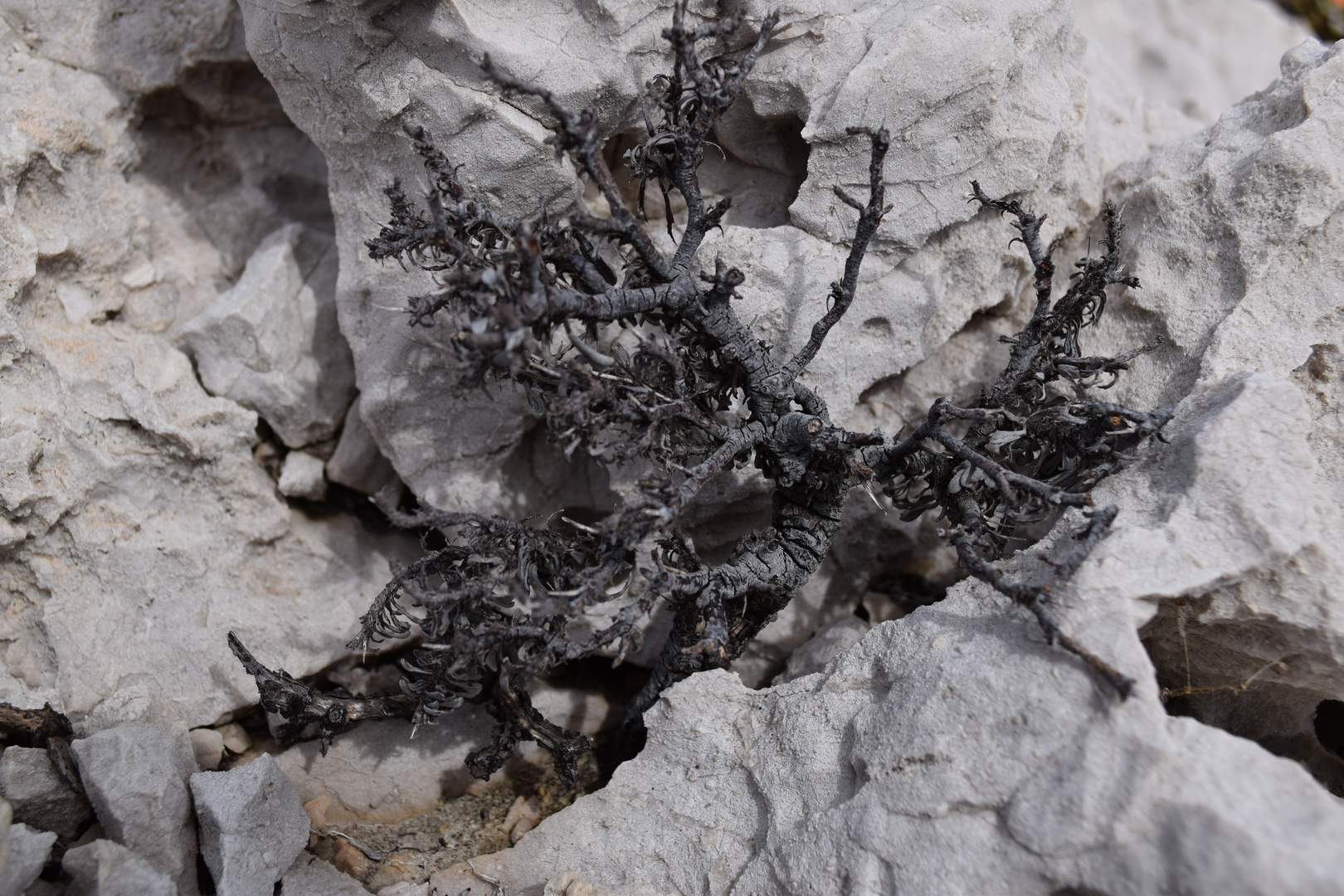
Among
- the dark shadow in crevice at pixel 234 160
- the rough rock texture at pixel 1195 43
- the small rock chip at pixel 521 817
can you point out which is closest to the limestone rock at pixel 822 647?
the small rock chip at pixel 521 817

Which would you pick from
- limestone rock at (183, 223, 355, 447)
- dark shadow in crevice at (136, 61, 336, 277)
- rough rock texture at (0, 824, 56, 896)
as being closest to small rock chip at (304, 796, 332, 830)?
rough rock texture at (0, 824, 56, 896)

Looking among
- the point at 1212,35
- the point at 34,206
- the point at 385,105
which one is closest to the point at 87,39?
the point at 34,206

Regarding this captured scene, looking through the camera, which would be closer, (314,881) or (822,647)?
(314,881)

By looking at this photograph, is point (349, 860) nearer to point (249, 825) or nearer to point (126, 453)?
point (249, 825)

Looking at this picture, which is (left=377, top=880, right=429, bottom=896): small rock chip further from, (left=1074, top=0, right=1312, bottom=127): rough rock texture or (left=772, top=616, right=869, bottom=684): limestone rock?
(left=1074, top=0, right=1312, bottom=127): rough rock texture

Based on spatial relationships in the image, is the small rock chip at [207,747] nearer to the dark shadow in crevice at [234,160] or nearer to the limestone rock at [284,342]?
the limestone rock at [284,342]

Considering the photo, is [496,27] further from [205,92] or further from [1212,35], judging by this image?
[1212,35]

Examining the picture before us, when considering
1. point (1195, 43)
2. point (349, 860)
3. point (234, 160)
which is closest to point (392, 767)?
point (349, 860)
